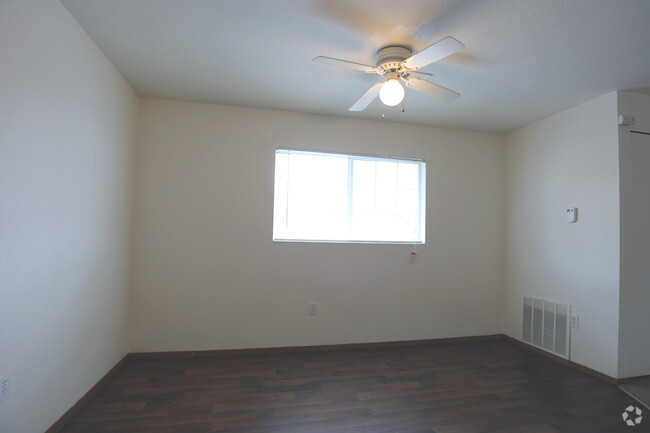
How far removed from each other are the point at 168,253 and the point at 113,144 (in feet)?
3.53

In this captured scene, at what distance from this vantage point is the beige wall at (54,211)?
155 centimetres

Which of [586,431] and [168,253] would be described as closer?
[586,431]

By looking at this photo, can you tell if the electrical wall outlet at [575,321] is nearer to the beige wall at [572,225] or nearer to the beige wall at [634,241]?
the beige wall at [572,225]

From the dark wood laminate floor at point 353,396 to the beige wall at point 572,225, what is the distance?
1.56ft

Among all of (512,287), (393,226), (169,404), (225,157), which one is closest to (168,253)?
(225,157)

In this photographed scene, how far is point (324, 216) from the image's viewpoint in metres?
3.57

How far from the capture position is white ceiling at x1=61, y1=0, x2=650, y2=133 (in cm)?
185

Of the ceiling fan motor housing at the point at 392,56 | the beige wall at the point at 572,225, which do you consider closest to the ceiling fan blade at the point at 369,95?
the ceiling fan motor housing at the point at 392,56

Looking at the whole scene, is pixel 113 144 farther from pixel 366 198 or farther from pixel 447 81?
→ pixel 447 81

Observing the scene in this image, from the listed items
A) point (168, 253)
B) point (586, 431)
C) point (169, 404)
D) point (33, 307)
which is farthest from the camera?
point (168, 253)

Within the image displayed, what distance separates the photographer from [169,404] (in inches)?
90.5

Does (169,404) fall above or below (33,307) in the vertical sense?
below

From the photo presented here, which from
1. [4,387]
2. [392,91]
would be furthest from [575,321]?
[4,387]
